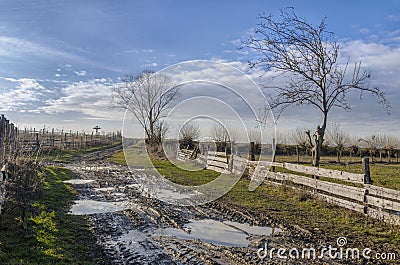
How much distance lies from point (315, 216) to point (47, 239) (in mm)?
6009

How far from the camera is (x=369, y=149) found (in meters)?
39.8

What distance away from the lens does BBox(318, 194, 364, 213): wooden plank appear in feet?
27.2

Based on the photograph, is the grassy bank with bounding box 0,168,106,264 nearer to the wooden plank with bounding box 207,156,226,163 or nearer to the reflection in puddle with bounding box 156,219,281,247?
the reflection in puddle with bounding box 156,219,281,247

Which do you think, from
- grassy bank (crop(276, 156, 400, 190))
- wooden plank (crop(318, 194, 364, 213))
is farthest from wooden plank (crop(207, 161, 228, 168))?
wooden plank (crop(318, 194, 364, 213))

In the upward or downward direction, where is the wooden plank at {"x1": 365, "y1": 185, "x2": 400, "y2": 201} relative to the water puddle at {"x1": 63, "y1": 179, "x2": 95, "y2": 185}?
upward

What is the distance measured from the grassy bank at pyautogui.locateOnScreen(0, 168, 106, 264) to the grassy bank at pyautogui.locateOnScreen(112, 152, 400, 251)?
13.9 feet

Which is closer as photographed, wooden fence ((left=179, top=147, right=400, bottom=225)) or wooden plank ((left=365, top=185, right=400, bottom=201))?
wooden plank ((left=365, top=185, right=400, bottom=201))

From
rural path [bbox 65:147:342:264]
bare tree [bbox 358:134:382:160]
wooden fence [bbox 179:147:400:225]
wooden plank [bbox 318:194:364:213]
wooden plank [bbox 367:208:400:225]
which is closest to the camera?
rural path [bbox 65:147:342:264]

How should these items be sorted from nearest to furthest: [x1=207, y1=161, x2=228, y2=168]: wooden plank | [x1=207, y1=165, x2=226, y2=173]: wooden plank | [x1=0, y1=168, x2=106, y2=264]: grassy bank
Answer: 1. [x1=0, y1=168, x2=106, y2=264]: grassy bank
2. [x1=207, y1=161, x2=228, y2=168]: wooden plank
3. [x1=207, y1=165, x2=226, y2=173]: wooden plank

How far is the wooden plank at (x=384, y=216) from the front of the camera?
275 inches

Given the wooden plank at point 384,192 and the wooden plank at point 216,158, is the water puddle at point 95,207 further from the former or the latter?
the wooden plank at point 216,158

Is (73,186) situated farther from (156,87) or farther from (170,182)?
(156,87)

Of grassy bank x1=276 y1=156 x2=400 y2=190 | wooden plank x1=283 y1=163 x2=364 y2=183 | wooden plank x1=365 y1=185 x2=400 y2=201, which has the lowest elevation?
grassy bank x1=276 y1=156 x2=400 y2=190

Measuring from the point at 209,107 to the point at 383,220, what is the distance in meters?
5.23
